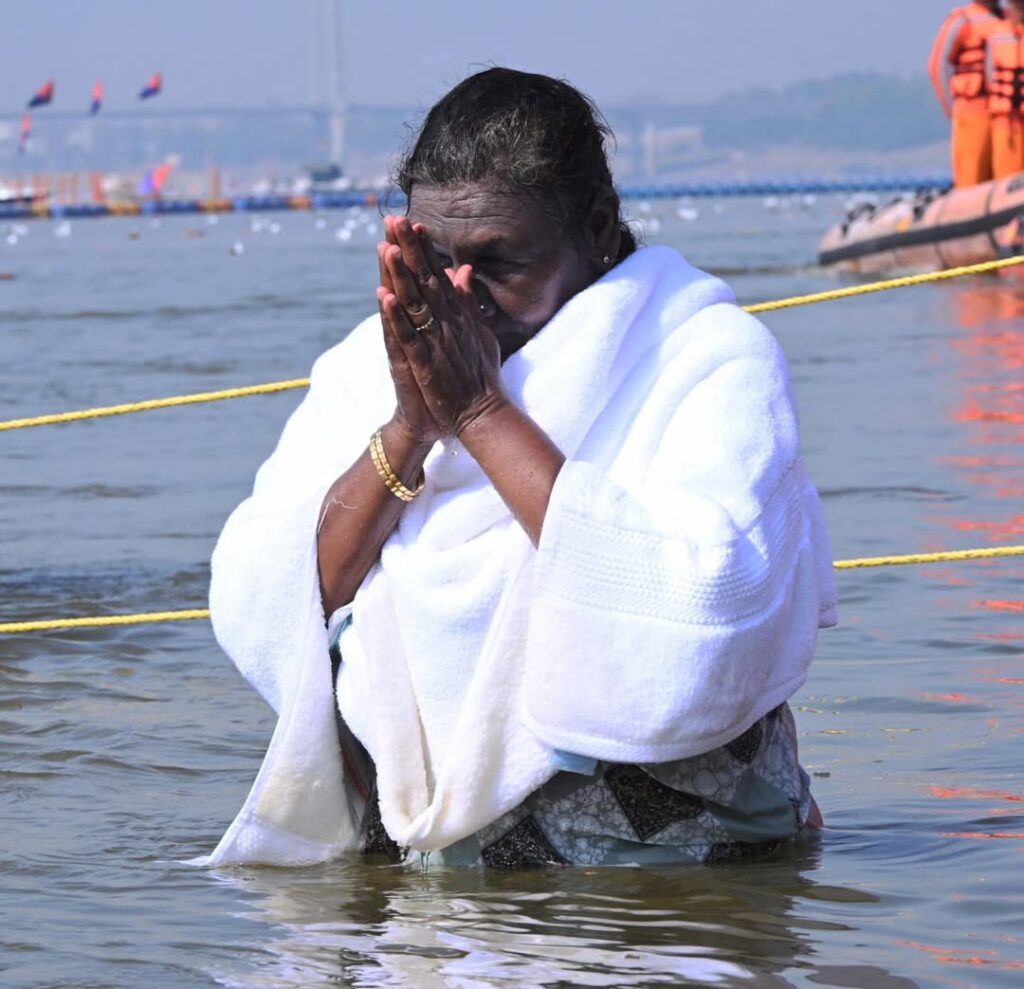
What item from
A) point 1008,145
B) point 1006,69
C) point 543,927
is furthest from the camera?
point 1008,145

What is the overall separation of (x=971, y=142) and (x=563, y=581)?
22.5m

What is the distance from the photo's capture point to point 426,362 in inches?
112

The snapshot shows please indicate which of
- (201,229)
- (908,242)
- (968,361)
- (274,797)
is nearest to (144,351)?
(968,361)

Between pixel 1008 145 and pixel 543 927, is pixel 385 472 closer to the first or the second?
pixel 543 927

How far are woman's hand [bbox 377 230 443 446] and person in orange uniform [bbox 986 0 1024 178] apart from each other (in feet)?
67.9

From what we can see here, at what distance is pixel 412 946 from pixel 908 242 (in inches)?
890

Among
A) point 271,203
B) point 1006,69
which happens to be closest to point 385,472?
point 1006,69

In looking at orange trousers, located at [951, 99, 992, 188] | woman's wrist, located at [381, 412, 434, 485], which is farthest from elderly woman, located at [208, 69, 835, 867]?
orange trousers, located at [951, 99, 992, 188]

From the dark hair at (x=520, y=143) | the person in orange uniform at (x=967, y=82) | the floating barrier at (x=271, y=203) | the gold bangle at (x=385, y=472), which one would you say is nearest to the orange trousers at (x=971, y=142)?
the person in orange uniform at (x=967, y=82)

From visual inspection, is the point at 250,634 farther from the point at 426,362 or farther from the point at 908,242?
the point at 908,242

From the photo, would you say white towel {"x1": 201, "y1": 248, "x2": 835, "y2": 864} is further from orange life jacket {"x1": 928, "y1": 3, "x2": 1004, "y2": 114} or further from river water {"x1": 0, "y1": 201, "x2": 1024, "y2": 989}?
orange life jacket {"x1": 928, "y1": 3, "x2": 1004, "y2": 114}

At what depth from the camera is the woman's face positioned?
296 cm

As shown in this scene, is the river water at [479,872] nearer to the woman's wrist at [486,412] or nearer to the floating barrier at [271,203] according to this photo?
the woman's wrist at [486,412]

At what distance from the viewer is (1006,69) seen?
75.6 feet
